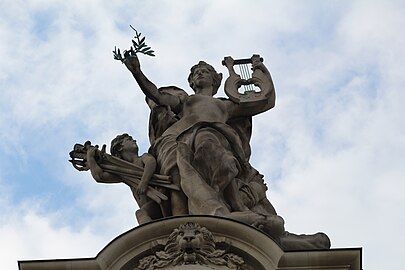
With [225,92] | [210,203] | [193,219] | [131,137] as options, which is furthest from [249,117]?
[193,219]

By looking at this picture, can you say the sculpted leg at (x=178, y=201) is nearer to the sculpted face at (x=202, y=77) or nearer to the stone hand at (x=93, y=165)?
the stone hand at (x=93, y=165)

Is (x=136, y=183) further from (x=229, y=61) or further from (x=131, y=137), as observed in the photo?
(x=229, y=61)

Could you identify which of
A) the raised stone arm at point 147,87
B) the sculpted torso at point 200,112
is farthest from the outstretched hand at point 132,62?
the sculpted torso at point 200,112

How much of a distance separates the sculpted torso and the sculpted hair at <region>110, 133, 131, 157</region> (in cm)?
74

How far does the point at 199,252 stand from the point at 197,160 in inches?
119

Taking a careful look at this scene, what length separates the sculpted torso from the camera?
20.1m

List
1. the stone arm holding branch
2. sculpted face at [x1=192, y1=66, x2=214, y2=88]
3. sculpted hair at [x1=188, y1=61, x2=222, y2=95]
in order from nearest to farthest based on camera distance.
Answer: the stone arm holding branch < sculpted face at [x1=192, y1=66, x2=214, y2=88] < sculpted hair at [x1=188, y1=61, x2=222, y2=95]

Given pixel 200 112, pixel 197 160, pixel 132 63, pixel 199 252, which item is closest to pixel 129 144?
pixel 200 112

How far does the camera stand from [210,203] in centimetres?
1766

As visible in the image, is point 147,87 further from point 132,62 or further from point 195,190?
point 195,190

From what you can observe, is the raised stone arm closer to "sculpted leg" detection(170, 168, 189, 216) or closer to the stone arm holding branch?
the stone arm holding branch

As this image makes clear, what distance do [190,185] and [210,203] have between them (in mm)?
646

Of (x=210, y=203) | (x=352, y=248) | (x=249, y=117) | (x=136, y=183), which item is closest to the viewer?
(x=352, y=248)

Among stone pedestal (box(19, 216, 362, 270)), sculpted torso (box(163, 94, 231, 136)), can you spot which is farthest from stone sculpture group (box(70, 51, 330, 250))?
stone pedestal (box(19, 216, 362, 270))
